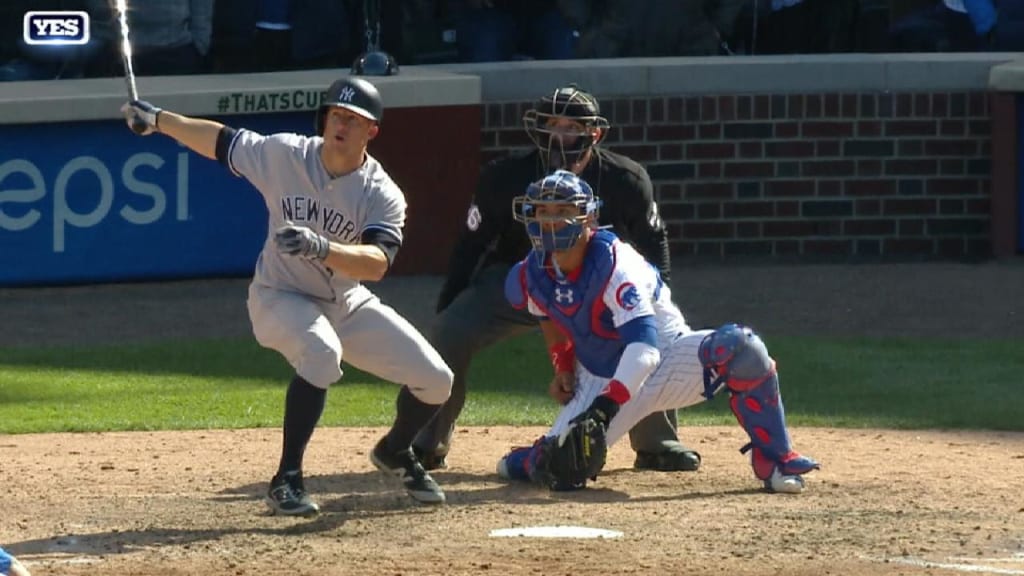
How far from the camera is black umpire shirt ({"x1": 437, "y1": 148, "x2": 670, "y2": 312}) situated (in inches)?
313

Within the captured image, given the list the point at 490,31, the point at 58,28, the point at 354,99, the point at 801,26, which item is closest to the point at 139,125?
the point at 354,99

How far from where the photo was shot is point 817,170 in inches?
516

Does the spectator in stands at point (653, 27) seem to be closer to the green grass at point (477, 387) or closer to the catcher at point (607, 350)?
the green grass at point (477, 387)

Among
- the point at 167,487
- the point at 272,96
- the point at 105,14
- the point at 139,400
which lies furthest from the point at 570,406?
the point at 105,14

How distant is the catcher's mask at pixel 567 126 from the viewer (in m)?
7.75

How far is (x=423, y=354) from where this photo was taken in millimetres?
7176

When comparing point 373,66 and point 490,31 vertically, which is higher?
point 490,31

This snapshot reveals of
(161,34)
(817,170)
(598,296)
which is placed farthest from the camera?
(161,34)

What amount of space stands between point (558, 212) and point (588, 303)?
363 millimetres

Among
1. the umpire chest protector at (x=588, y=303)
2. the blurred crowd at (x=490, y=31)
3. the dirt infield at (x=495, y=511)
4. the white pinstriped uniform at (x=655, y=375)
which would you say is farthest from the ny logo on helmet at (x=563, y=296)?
the blurred crowd at (x=490, y=31)

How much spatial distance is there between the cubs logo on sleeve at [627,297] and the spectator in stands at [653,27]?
22.7 feet

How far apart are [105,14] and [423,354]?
650 cm

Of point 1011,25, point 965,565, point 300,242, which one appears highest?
point 1011,25

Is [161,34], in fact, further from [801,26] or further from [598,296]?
[598,296]
